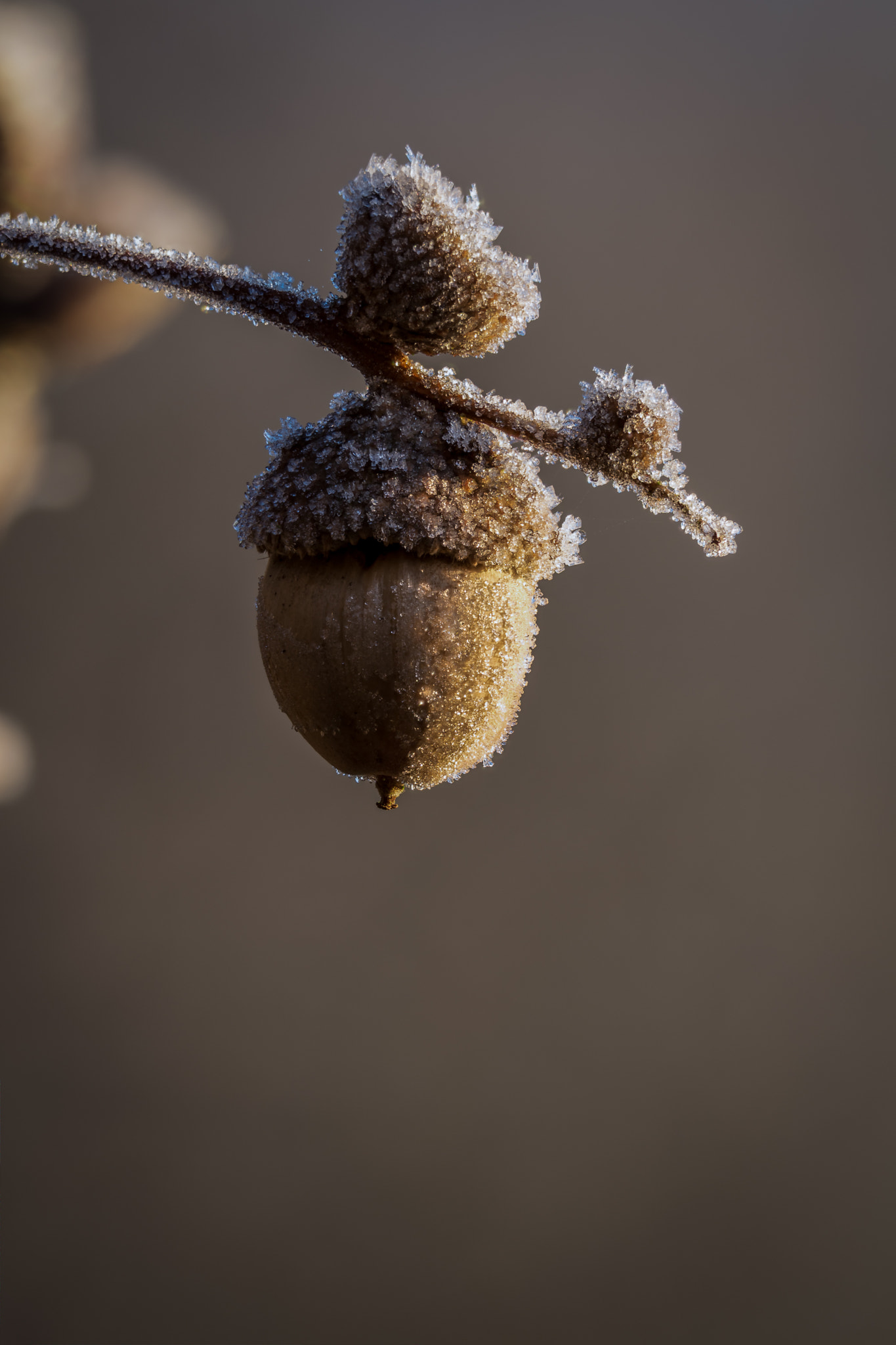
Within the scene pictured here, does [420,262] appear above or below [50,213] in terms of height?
below

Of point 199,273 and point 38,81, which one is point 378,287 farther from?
point 38,81

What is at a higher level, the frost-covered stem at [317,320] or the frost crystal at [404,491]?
the frost-covered stem at [317,320]

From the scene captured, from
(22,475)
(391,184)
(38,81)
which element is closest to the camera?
(391,184)

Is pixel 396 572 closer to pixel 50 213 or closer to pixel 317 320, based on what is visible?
pixel 317 320

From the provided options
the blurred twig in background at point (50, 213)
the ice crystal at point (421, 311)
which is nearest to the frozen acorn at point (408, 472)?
the ice crystal at point (421, 311)

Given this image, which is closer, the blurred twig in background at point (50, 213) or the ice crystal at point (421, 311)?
the ice crystal at point (421, 311)

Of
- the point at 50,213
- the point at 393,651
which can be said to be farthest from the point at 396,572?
the point at 50,213

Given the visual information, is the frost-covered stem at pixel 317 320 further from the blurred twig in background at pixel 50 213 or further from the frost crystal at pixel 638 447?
the blurred twig in background at pixel 50 213

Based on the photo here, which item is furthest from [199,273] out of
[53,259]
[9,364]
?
[9,364]
